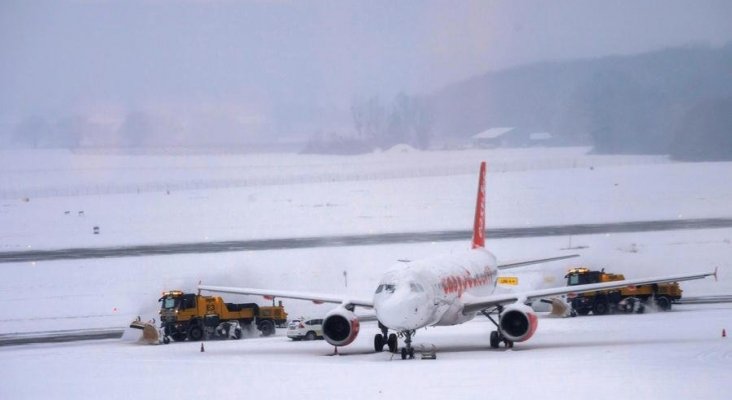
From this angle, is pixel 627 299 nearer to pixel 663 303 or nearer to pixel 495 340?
pixel 663 303

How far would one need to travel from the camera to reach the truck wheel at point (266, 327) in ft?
169

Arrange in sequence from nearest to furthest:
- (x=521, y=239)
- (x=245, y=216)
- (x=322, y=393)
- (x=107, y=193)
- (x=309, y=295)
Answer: (x=322, y=393), (x=309, y=295), (x=521, y=239), (x=245, y=216), (x=107, y=193)

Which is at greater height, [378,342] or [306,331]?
[306,331]

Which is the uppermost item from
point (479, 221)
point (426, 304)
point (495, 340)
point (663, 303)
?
point (479, 221)

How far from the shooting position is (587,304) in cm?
5522

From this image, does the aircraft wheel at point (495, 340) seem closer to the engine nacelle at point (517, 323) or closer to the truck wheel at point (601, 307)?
the engine nacelle at point (517, 323)

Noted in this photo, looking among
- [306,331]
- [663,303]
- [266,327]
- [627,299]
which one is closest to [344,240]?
[627,299]

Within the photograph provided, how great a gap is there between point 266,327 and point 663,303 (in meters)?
18.6

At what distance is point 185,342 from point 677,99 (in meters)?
137

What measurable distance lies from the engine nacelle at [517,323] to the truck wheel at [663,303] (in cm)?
1608

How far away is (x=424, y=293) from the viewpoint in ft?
128

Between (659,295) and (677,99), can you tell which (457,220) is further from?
(677,99)

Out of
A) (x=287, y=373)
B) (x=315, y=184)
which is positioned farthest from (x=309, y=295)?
(x=315, y=184)

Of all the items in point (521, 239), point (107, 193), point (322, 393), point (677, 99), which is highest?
point (677, 99)
